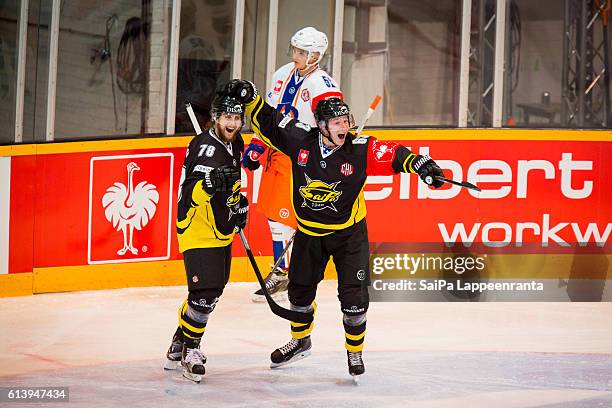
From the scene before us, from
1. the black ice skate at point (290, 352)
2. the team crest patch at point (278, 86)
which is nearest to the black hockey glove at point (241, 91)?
the black ice skate at point (290, 352)

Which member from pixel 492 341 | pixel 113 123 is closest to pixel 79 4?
pixel 113 123

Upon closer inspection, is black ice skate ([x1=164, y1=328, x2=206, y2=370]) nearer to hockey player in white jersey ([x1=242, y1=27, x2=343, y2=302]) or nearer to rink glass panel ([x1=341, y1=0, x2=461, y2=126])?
hockey player in white jersey ([x1=242, y1=27, x2=343, y2=302])

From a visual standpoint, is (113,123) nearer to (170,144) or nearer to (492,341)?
(170,144)

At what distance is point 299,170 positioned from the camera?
5.07 meters

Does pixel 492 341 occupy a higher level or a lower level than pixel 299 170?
lower

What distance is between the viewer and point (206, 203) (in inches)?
195

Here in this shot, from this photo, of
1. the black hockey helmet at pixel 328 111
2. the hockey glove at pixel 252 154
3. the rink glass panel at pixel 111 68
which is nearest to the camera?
the black hockey helmet at pixel 328 111

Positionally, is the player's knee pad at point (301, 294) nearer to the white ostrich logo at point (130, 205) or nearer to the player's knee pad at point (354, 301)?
the player's knee pad at point (354, 301)

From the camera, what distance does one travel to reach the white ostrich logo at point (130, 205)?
24.0 feet

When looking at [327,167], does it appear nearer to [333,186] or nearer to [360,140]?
[333,186]

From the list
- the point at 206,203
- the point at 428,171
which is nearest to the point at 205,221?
the point at 206,203

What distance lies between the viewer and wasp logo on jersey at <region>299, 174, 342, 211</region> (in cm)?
501

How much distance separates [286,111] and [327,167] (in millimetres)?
1697

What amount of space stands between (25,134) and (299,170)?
105 inches
